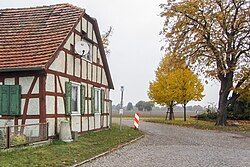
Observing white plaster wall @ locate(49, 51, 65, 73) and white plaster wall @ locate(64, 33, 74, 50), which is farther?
white plaster wall @ locate(64, 33, 74, 50)

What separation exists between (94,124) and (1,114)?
23.4 feet

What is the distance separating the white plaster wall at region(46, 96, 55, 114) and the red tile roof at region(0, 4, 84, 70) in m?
1.55

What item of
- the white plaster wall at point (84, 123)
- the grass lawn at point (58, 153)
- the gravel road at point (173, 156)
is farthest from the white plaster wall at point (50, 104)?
the white plaster wall at point (84, 123)

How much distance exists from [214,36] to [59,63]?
19318 millimetres

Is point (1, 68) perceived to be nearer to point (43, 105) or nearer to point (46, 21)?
point (43, 105)

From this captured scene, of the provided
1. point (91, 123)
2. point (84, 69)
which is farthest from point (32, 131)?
point (91, 123)

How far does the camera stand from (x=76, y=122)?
69.3 ft

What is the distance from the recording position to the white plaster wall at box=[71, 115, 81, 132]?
20586 mm

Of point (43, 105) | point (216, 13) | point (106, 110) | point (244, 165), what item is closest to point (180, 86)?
point (216, 13)

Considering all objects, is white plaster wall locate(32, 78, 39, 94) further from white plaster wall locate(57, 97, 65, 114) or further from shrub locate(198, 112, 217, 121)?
shrub locate(198, 112, 217, 121)

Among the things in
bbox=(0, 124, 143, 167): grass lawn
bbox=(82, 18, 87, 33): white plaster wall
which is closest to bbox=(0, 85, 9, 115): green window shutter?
bbox=(0, 124, 143, 167): grass lawn

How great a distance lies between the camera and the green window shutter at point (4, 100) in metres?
17.7

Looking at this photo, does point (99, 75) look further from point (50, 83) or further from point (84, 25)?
point (50, 83)

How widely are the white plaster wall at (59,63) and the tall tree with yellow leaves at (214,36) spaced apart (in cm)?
1787
